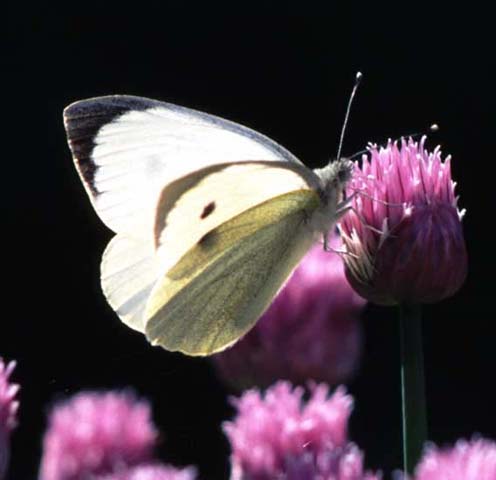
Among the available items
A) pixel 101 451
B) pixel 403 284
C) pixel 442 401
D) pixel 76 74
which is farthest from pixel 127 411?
pixel 442 401

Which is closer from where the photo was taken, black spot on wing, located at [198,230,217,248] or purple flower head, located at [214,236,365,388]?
purple flower head, located at [214,236,365,388]

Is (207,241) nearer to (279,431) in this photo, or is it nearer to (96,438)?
(96,438)

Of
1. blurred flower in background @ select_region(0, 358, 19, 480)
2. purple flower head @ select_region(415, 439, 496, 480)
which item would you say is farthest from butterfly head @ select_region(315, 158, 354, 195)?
purple flower head @ select_region(415, 439, 496, 480)

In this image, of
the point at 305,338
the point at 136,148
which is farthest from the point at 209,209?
the point at 305,338

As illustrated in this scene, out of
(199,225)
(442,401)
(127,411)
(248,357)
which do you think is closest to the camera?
(127,411)

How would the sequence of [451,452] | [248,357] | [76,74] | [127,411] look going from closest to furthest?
[451,452] < [127,411] < [248,357] < [76,74]

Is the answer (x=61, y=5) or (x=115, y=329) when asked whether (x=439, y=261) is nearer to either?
(x=115, y=329)

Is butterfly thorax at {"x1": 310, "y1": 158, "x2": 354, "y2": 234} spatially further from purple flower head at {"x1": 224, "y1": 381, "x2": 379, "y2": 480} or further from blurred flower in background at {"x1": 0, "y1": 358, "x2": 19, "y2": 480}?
blurred flower in background at {"x1": 0, "y1": 358, "x2": 19, "y2": 480}
